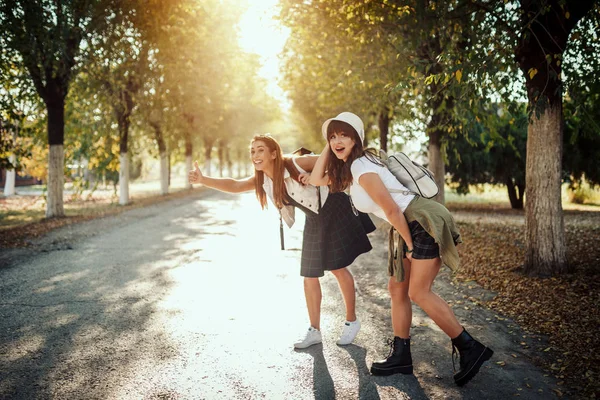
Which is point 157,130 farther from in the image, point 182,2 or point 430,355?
point 430,355

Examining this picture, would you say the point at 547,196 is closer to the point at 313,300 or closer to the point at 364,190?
the point at 313,300

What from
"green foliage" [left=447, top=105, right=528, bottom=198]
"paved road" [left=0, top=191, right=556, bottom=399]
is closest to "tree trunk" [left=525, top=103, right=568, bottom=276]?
"paved road" [left=0, top=191, right=556, bottom=399]

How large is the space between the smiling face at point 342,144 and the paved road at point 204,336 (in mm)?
1688

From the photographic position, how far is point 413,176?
3553 mm

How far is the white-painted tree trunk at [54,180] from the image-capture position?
556 inches

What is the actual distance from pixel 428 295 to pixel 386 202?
0.77m

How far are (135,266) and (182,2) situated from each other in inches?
343

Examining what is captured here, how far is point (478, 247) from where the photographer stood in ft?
30.2

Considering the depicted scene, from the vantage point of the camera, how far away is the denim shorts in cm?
339

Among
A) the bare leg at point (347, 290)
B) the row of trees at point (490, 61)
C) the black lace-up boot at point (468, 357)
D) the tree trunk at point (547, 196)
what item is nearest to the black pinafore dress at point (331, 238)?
the bare leg at point (347, 290)

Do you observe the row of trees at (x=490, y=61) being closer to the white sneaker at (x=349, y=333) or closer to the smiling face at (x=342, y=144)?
the smiling face at (x=342, y=144)

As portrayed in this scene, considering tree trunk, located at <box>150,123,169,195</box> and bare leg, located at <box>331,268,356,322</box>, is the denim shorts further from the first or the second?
tree trunk, located at <box>150,123,169,195</box>

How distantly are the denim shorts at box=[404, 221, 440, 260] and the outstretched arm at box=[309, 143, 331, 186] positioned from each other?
0.85 meters

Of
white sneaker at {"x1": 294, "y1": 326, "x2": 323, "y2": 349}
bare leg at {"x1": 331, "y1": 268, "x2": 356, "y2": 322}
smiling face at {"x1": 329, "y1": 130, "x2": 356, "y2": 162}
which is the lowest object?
white sneaker at {"x1": 294, "y1": 326, "x2": 323, "y2": 349}
